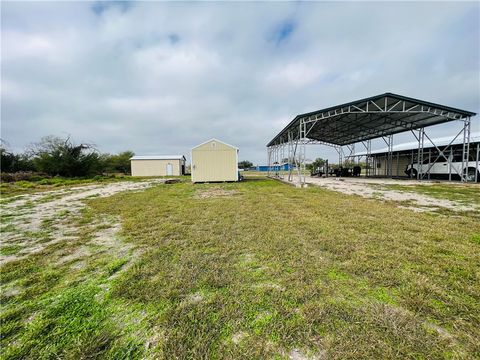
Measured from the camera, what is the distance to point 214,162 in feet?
46.3

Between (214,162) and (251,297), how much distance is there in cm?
1270

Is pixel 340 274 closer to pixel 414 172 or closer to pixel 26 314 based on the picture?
pixel 26 314

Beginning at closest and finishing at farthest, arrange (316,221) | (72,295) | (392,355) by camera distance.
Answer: (392,355)
(72,295)
(316,221)

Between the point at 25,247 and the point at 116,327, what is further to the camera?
the point at 25,247

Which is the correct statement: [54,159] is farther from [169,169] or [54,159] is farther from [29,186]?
[169,169]

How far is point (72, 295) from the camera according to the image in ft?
6.18

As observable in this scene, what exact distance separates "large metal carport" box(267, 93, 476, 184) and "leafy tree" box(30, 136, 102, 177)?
18991 mm

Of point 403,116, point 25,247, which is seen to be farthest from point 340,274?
point 403,116

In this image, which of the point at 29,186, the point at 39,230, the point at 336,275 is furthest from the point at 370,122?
the point at 29,186

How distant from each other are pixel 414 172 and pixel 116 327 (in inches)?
924

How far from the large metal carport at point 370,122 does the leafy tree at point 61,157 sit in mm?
18991

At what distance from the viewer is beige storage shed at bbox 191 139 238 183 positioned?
13.8 m

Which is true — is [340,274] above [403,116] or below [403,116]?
below

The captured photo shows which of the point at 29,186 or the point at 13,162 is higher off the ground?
the point at 13,162
